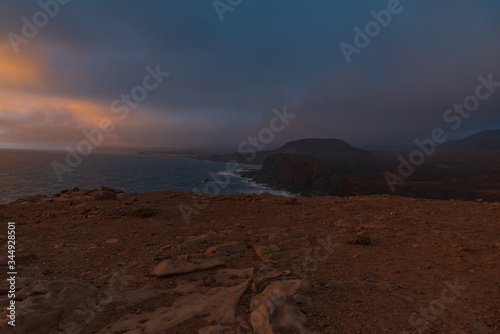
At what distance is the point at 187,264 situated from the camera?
22.6ft

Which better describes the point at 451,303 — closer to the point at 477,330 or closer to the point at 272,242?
the point at 477,330

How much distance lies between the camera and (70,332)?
13.9 feet

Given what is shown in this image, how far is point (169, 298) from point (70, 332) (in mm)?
1892

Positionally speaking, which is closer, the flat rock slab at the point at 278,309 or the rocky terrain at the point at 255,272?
the flat rock slab at the point at 278,309

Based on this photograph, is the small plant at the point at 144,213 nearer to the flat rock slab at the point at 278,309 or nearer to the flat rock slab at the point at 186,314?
the flat rock slab at the point at 186,314

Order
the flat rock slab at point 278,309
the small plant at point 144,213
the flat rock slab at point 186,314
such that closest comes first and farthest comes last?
the flat rock slab at point 278,309
the flat rock slab at point 186,314
the small plant at point 144,213

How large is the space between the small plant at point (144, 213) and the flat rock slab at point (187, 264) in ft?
20.5

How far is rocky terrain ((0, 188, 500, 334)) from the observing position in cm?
446

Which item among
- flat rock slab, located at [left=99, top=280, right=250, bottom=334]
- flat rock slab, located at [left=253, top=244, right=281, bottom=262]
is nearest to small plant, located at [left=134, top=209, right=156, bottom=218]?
flat rock slab, located at [left=253, top=244, right=281, bottom=262]

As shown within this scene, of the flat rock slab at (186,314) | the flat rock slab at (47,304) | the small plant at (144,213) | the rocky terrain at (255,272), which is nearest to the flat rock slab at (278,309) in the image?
the rocky terrain at (255,272)

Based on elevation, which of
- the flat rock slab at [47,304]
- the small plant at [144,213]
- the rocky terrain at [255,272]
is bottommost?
the rocky terrain at [255,272]

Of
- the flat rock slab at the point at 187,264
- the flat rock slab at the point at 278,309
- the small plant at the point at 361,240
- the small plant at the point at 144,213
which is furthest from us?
the small plant at the point at 144,213

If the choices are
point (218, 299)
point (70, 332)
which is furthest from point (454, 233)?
point (70, 332)

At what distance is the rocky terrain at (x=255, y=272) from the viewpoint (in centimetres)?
446
